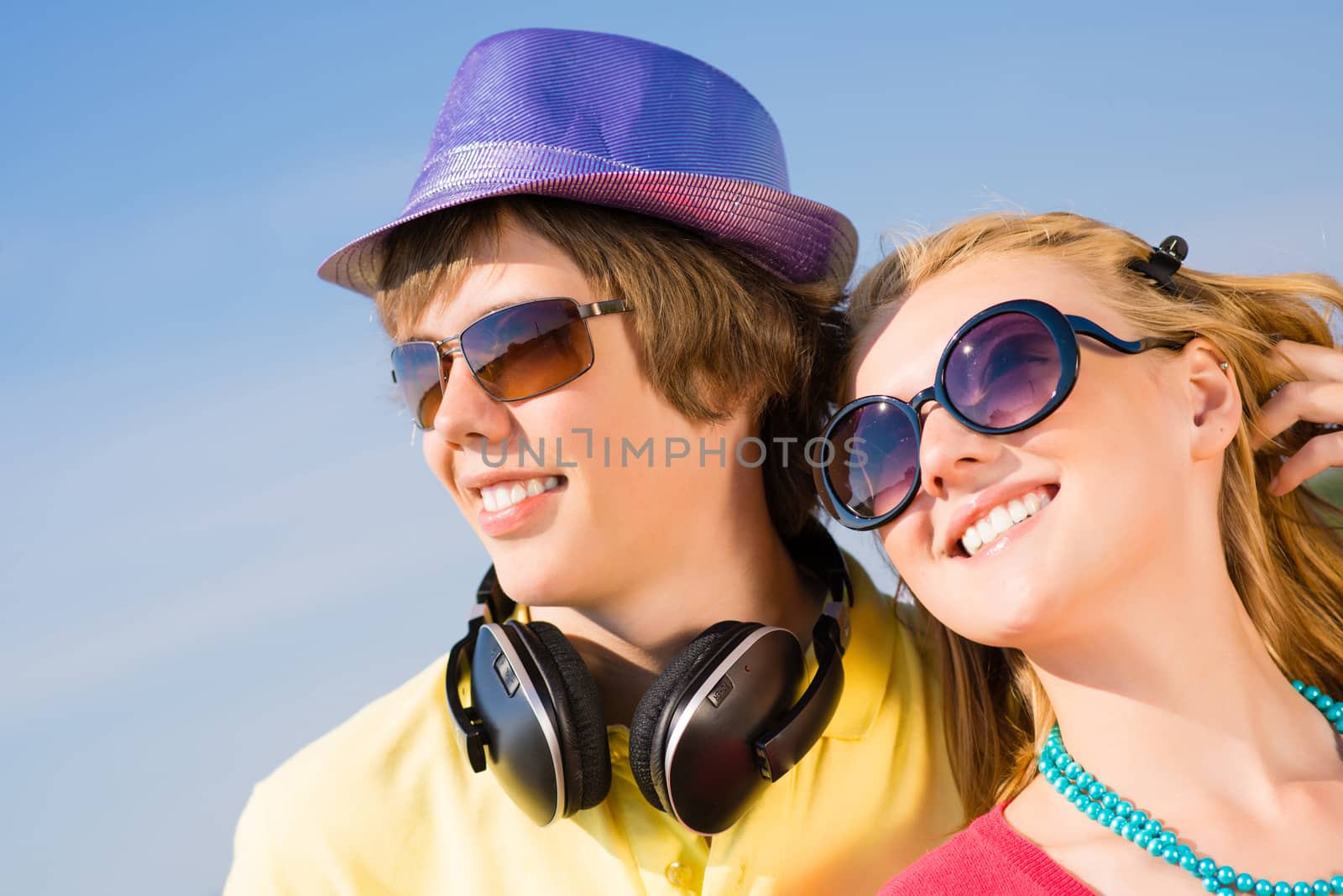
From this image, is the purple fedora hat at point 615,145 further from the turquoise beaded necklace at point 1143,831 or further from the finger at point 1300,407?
the turquoise beaded necklace at point 1143,831

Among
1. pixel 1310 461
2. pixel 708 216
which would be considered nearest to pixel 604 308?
pixel 708 216

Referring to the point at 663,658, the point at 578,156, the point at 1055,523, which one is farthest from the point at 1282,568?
the point at 578,156

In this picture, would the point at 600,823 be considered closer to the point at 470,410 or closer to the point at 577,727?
the point at 577,727

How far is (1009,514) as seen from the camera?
269 centimetres

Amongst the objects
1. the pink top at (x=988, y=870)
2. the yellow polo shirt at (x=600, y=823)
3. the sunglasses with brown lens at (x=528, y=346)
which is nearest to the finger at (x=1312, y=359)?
the yellow polo shirt at (x=600, y=823)

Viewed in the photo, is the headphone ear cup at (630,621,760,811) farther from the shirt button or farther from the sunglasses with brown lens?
the sunglasses with brown lens

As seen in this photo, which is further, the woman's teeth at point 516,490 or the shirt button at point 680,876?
the woman's teeth at point 516,490

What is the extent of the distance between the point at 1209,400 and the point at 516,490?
5.50 ft

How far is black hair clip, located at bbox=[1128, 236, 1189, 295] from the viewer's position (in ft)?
9.84

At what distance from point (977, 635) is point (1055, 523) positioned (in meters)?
0.30

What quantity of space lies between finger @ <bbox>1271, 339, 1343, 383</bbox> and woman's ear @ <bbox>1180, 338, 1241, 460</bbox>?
41 centimetres

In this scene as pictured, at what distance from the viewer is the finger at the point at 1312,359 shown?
322 cm

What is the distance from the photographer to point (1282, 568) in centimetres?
327

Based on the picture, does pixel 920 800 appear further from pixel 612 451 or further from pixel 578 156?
pixel 578 156
